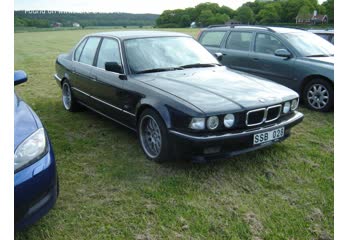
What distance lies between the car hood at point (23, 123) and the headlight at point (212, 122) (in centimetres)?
149

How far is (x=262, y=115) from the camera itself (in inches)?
135

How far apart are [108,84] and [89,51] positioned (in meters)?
1.10

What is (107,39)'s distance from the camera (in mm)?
4820

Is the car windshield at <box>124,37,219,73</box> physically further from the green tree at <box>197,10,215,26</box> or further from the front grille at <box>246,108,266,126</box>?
the green tree at <box>197,10,215,26</box>

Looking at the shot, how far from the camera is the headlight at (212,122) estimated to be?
3160 mm

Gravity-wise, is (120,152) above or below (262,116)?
below

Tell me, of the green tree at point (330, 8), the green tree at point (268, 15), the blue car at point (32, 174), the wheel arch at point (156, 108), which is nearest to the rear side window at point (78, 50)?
the wheel arch at point (156, 108)

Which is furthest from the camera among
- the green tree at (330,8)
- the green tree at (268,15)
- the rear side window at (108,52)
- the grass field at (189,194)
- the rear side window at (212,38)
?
the green tree at (268,15)

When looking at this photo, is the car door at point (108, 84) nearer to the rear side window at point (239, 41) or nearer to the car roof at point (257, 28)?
the rear side window at point (239, 41)

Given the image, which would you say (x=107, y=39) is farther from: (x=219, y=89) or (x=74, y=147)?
(x=219, y=89)

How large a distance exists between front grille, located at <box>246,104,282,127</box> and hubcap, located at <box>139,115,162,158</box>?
3.09 ft

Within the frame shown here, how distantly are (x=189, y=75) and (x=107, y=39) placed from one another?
1506 millimetres

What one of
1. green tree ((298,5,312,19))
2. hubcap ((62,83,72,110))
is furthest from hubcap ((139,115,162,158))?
green tree ((298,5,312,19))
